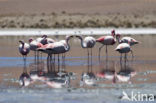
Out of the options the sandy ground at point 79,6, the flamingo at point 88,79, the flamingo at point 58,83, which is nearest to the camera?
the flamingo at point 58,83

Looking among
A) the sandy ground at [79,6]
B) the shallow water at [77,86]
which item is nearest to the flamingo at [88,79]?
the shallow water at [77,86]

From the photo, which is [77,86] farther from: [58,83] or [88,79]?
[88,79]

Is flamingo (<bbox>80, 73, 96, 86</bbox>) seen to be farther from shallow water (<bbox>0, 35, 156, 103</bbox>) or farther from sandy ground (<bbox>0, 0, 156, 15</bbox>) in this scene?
sandy ground (<bbox>0, 0, 156, 15</bbox>)

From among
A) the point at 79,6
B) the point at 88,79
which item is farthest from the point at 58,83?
the point at 79,6

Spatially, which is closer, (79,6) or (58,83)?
(58,83)

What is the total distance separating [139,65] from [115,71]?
184 centimetres

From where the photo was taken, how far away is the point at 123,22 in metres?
58.8

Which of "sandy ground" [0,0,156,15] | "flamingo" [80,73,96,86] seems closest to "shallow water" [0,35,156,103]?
"flamingo" [80,73,96,86]

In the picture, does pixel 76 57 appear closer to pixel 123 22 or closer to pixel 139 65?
pixel 139 65

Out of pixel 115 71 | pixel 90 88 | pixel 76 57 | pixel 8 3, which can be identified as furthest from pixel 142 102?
pixel 8 3

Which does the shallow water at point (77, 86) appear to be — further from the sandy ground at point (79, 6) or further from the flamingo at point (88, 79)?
the sandy ground at point (79, 6)

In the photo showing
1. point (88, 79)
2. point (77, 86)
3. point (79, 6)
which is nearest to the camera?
point (77, 86)

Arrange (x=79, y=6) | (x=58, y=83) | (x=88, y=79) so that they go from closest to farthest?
(x=58, y=83), (x=88, y=79), (x=79, y=6)

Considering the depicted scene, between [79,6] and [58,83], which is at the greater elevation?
[79,6]
